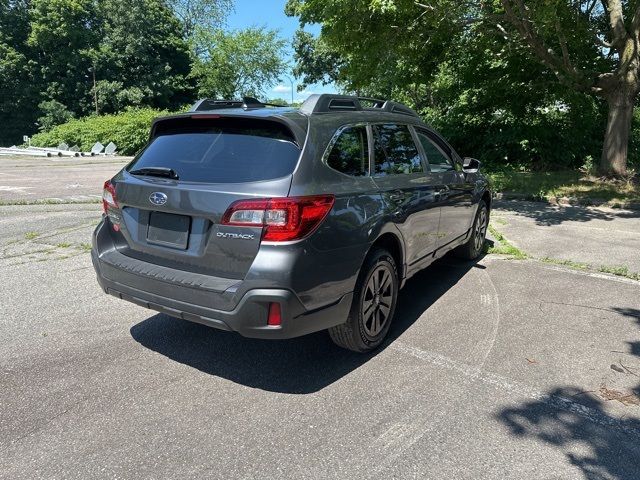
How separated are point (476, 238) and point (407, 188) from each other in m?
2.64

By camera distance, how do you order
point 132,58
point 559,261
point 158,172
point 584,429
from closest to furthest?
point 584,429 → point 158,172 → point 559,261 → point 132,58

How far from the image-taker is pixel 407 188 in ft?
13.4

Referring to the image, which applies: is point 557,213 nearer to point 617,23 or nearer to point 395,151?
point 617,23

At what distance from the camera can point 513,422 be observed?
115 inches

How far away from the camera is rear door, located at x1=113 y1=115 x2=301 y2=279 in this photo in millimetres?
2973

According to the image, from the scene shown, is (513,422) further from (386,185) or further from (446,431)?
(386,185)

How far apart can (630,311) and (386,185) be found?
111 inches

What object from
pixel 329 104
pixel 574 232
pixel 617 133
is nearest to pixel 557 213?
pixel 574 232

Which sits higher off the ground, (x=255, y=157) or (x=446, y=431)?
(x=255, y=157)

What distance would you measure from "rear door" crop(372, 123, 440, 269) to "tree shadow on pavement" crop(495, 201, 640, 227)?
526cm

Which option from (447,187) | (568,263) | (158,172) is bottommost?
(568,263)

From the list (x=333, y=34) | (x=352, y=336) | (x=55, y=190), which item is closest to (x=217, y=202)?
(x=352, y=336)

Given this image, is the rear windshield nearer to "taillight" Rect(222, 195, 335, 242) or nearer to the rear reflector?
"taillight" Rect(222, 195, 335, 242)

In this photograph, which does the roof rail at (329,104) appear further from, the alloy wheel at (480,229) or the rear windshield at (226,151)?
the alloy wheel at (480,229)
